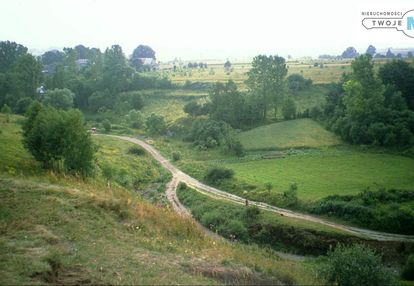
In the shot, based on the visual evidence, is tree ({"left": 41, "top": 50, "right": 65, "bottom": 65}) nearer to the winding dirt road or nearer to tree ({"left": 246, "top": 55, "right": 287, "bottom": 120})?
tree ({"left": 246, "top": 55, "right": 287, "bottom": 120})

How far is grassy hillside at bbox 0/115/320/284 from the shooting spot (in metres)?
16.6

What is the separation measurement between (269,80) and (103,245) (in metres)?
80.6

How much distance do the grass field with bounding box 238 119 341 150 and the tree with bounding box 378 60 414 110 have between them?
17343 mm

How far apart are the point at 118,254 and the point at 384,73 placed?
81.1 m

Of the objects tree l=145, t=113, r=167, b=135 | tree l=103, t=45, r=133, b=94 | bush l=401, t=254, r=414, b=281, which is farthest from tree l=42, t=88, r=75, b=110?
bush l=401, t=254, r=414, b=281

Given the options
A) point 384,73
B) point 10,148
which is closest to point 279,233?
point 10,148

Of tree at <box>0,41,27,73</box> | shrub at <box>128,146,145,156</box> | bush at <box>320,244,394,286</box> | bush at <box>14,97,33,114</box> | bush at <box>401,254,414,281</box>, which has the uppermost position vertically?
tree at <box>0,41,27,73</box>

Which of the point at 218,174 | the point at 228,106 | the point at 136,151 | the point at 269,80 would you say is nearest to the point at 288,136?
the point at 228,106

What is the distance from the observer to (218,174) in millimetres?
60188

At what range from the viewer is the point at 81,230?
20953 mm

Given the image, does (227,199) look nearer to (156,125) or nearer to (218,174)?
(218,174)

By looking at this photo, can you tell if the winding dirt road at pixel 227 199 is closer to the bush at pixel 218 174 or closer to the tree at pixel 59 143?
the bush at pixel 218 174

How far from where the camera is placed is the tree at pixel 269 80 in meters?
94.6

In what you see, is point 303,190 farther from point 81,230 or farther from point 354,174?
point 81,230
